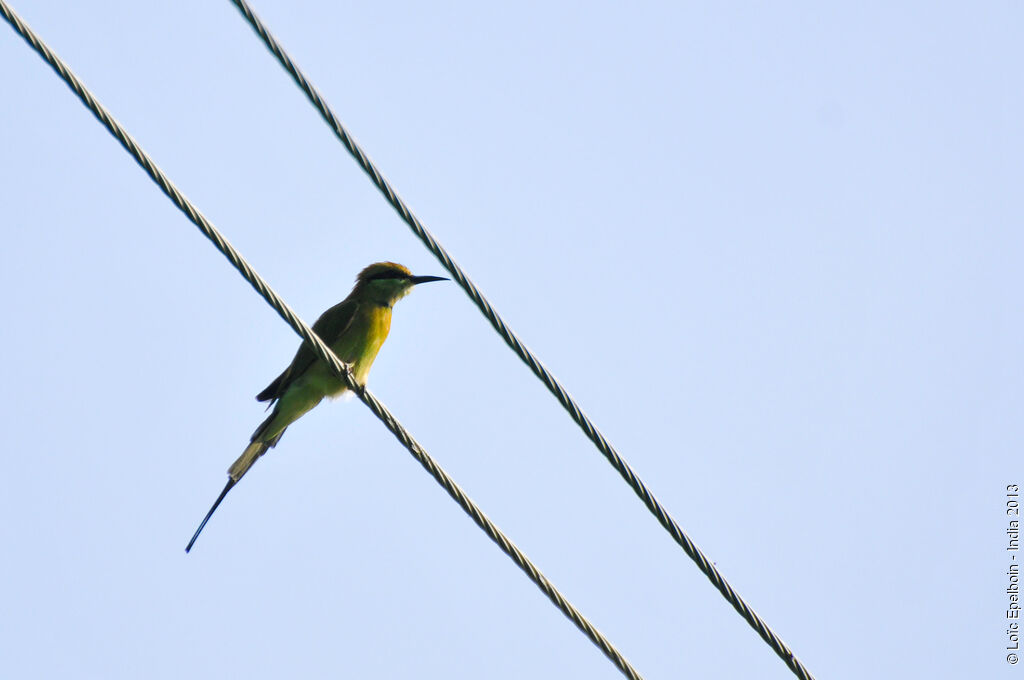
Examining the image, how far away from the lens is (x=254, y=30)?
8.51 ft

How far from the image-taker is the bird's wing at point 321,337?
5166 mm

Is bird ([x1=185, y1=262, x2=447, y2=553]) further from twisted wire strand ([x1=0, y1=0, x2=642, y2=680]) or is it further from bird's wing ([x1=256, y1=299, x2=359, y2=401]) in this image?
twisted wire strand ([x1=0, y1=0, x2=642, y2=680])

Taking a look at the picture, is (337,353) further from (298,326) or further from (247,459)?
(298,326)

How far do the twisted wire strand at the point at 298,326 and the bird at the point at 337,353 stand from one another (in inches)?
69.7

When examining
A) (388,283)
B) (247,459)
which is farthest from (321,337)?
(247,459)

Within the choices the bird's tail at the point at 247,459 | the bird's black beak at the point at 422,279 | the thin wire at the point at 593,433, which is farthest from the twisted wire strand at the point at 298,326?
the bird's black beak at the point at 422,279

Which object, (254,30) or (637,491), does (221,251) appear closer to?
(254,30)

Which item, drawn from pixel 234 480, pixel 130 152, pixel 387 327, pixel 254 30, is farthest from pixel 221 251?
pixel 387 327

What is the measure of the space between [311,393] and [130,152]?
2.69 m

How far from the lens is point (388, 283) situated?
18.4 feet

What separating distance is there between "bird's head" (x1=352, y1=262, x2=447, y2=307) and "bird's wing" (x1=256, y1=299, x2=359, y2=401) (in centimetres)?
10

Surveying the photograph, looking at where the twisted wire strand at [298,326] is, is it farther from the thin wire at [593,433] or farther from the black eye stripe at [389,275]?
the black eye stripe at [389,275]

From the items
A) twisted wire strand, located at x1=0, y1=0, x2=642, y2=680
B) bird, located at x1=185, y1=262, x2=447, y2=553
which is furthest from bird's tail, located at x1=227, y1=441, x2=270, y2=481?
twisted wire strand, located at x1=0, y1=0, x2=642, y2=680

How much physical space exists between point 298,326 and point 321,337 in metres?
2.68
